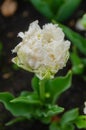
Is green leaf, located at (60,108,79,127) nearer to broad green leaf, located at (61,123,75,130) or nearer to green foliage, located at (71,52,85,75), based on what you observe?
broad green leaf, located at (61,123,75,130)

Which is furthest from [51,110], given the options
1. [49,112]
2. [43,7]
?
[43,7]

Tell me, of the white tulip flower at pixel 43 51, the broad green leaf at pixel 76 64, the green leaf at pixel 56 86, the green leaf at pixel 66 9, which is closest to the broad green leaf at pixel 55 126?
the green leaf at pixel 56 86

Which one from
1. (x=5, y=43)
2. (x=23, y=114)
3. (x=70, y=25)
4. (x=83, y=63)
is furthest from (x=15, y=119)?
(x=70, y=25)

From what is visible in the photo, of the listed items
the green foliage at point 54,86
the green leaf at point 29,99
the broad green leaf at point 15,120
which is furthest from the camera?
the broad green leaf at point 15,120

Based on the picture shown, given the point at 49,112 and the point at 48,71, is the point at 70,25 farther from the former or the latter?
the point at 48,71

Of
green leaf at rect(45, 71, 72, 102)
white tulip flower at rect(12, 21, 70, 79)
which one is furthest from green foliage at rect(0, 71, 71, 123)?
white tulip flower at rect(12, 21, 70, 79)

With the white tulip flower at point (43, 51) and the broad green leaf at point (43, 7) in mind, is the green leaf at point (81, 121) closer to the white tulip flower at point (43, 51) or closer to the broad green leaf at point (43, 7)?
the white tulip flower at point (43, 51)
